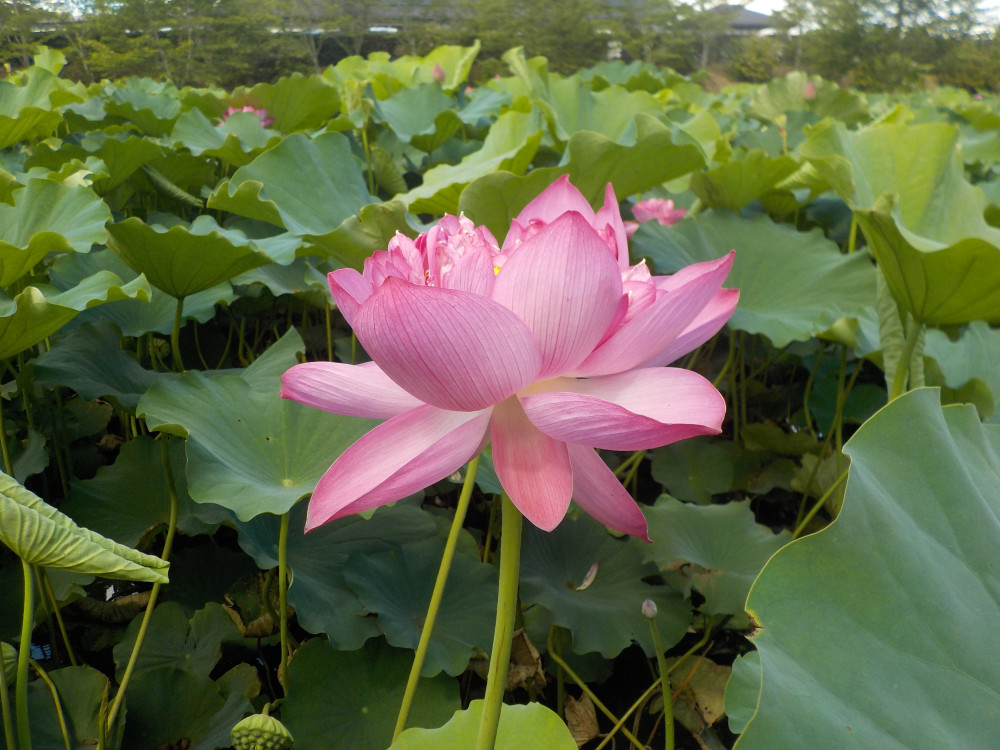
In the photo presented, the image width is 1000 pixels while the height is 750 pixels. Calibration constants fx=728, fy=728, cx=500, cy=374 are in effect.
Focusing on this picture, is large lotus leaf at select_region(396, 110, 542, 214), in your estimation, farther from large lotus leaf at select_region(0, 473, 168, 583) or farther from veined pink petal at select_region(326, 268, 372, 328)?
large lotus leaf at select_region(0, 473, 168, 583)

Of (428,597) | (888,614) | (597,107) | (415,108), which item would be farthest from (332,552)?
(415,108)

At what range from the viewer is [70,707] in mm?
828

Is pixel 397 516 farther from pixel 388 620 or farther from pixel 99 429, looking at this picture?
pixel 99 429

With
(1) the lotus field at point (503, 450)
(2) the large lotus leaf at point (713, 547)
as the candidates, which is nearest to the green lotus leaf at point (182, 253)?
(1) the lotus field at point (503, 450)

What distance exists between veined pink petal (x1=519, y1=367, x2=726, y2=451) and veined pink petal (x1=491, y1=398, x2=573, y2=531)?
15 millimetres

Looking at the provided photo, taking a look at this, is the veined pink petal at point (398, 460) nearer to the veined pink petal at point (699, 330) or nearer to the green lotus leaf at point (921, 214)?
the veined pink petal at point (699, 330)

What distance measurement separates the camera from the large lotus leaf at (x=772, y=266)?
127cm

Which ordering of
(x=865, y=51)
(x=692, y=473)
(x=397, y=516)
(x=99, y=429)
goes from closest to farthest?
(x=397, y=516), (x=99, y=429), (x=692, y=473), (x=865, y=51)

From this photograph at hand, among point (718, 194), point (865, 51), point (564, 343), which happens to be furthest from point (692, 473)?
point (865, 51)

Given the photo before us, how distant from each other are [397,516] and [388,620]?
0.18 meters

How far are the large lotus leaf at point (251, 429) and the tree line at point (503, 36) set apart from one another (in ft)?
7.32

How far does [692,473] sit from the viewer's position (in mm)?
1413

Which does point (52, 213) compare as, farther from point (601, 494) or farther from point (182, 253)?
point (601, 494)

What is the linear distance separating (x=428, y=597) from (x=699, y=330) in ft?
1.94
